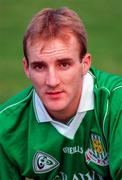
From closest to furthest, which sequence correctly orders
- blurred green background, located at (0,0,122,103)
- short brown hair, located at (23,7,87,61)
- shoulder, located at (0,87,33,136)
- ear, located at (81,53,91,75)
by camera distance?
short brown hair, located at (23,7,87,61), ear, located at (81,53,91,75), shoulder, located at (0,87,33,136), blurred green background, located at (0,0,122,103)

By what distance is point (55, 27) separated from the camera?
3.95 meters

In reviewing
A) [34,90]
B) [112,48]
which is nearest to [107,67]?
[112,48]

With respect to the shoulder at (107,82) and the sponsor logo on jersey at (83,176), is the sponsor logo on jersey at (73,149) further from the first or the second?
the shoulder at (107,82)

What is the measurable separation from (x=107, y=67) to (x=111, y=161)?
2973 millimetres

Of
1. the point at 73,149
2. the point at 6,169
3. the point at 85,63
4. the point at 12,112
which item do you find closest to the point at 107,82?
the point at 85,63

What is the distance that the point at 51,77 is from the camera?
3836 mm

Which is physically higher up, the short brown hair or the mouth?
the short brown hair

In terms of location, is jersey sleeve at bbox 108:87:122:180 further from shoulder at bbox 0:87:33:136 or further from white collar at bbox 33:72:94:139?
shoulder at bbox 0:87:33:136

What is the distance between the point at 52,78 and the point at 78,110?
389 mm

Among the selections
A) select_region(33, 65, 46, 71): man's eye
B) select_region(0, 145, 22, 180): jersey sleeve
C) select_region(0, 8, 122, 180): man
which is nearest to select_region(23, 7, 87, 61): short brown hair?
select_region(0, 8, 122, 180): man

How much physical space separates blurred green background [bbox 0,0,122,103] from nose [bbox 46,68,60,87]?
8.43 ft

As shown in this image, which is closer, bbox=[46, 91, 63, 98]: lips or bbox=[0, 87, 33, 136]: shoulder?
bbox=[46, 91, 63, 98]: lips

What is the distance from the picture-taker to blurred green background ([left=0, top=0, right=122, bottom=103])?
6895 mm

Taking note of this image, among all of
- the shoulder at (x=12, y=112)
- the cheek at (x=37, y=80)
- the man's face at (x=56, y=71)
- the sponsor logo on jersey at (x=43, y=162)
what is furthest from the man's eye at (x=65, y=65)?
the sponsor logo on jersey at (x=43, y=162)
